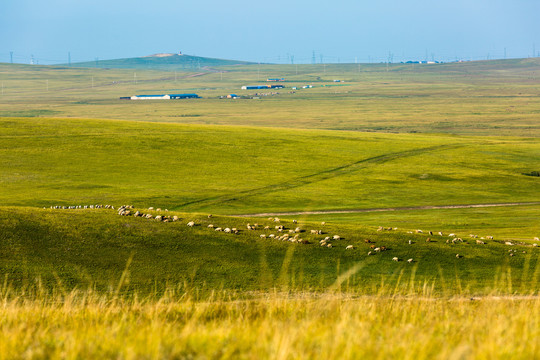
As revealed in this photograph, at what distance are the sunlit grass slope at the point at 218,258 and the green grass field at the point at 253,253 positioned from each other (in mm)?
85

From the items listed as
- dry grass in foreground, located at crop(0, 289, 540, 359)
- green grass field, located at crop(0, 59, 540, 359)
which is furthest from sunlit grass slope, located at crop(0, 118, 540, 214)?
dry grass in foreground, located at crop(0, 289, 540, 359)

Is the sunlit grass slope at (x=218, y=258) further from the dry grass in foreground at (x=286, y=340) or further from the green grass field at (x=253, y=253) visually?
the dry grass in foreground at (x=286, y=340)

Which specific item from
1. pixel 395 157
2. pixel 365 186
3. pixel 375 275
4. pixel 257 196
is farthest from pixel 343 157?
pixel 375 275

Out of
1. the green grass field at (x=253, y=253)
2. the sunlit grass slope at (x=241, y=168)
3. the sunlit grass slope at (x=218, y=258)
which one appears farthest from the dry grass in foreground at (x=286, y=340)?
the sunlit grass slope at (x=241, y=168)

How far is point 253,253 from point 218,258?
4.46 ft

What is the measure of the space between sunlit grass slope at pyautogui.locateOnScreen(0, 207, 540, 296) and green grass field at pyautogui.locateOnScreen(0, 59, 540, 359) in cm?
8

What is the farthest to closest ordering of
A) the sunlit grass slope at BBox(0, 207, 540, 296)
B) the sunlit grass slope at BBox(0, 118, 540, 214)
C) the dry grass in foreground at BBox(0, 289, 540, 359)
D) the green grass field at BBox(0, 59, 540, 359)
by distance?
1. the sunlit grass slope at BBox(0, 118, 540, 214)
2. the sunlit grass slope at BBox(0, 207, 540, 296)
3. the green grass field at BBox(0, 59, 540, 359)
4. the dry grass in foreground at BBox(0, 289, 540, 359)

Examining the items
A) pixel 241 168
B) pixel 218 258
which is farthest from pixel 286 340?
pixel 241 168

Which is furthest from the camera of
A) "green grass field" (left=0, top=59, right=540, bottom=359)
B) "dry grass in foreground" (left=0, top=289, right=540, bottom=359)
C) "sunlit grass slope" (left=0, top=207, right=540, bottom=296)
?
"sunlit grass slope" (left=0, top=207, right=540, bottom=296)

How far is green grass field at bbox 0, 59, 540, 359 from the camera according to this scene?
25.4 ft

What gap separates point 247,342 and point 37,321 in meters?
3.88

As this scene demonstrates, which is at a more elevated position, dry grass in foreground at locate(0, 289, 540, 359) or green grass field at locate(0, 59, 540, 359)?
dry grass in foreground at locate(0, 289, 540, 359)

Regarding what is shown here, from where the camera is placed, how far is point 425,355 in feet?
22.6

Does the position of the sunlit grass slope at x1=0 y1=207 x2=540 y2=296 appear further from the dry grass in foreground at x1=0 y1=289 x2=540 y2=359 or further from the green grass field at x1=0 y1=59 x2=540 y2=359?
the dry grass in foreground at x1=0 y1=289 x2=540 y2=359
